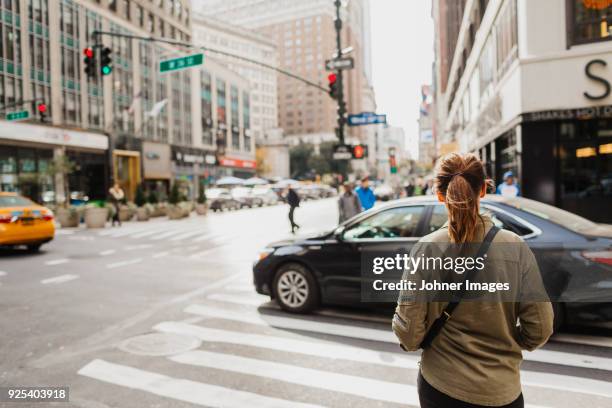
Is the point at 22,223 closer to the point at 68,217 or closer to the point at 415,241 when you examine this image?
the point at 68,217

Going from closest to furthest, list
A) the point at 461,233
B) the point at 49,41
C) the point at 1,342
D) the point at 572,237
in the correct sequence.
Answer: the point at 461,233 → the point at 572,237 → the point at 1,342 → the point at 49,41

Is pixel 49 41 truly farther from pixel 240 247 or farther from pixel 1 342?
pixel 1 342

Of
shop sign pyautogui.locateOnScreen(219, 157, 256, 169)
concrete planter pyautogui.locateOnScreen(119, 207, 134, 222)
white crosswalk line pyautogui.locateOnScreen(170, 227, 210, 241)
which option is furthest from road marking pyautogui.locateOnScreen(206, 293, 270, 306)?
shop sign pyautogui.locateOnScreen(219, 157, 256, 169)

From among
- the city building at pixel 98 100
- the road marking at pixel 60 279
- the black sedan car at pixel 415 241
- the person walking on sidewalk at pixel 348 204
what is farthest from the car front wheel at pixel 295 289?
the city building at pixel 98 100

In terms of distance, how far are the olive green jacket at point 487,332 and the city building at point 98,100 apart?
45.8ft

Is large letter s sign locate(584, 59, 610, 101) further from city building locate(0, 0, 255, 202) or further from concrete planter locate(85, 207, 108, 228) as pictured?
concrete planter locate(85, 207, 108, 228)

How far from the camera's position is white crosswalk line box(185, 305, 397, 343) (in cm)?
568

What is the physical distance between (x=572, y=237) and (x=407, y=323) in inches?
153

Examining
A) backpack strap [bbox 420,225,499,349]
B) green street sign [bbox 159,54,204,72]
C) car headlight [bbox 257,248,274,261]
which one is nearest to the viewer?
backpack strap [bbox 420,225,499,349]

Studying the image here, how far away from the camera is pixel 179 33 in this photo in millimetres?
50219

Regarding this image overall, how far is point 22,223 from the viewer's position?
1263cm

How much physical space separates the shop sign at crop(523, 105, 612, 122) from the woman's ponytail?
1351cm

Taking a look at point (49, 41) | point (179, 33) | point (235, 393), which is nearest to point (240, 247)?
point (235, 393)

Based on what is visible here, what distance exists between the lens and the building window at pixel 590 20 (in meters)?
13.1
